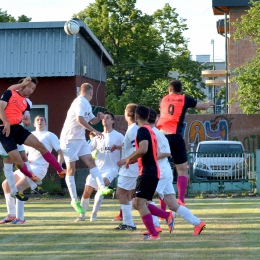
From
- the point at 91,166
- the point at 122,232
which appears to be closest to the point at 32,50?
the point at 91,166

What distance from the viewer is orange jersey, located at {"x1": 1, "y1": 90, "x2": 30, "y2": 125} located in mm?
11750

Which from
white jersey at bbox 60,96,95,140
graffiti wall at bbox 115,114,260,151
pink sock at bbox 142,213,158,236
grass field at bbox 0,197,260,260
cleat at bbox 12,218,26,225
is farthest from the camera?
graffiti wall at bbox 115,114,260,151

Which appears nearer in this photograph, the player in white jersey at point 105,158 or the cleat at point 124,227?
the cleat at point 124,227

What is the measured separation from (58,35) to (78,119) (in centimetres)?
1133

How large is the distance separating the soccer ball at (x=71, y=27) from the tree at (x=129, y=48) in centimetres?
2970

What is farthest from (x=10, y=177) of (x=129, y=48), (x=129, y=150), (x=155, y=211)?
(x=129, y=48)

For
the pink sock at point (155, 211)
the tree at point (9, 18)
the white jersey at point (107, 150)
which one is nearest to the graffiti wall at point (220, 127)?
the white jersey at point (107, 150)

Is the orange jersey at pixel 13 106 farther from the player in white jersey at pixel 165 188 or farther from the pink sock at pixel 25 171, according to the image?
the player in white jersey at pixel 165 188

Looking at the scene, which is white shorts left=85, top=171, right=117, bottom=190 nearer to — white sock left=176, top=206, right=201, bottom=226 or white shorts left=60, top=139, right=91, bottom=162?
white shorts left=60, top=139, right=91, bottom=162

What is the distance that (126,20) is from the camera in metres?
54.6

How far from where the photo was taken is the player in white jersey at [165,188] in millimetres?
10562

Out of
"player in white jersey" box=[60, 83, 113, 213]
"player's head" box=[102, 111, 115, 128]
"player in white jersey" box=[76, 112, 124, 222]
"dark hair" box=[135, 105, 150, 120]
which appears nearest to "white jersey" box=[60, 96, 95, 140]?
"player in white jersey" box=[60, 83, 113, 213]

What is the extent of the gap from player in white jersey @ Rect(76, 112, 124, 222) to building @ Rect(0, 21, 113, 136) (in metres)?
9.76

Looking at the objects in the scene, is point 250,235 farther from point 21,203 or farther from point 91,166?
point 21,203
